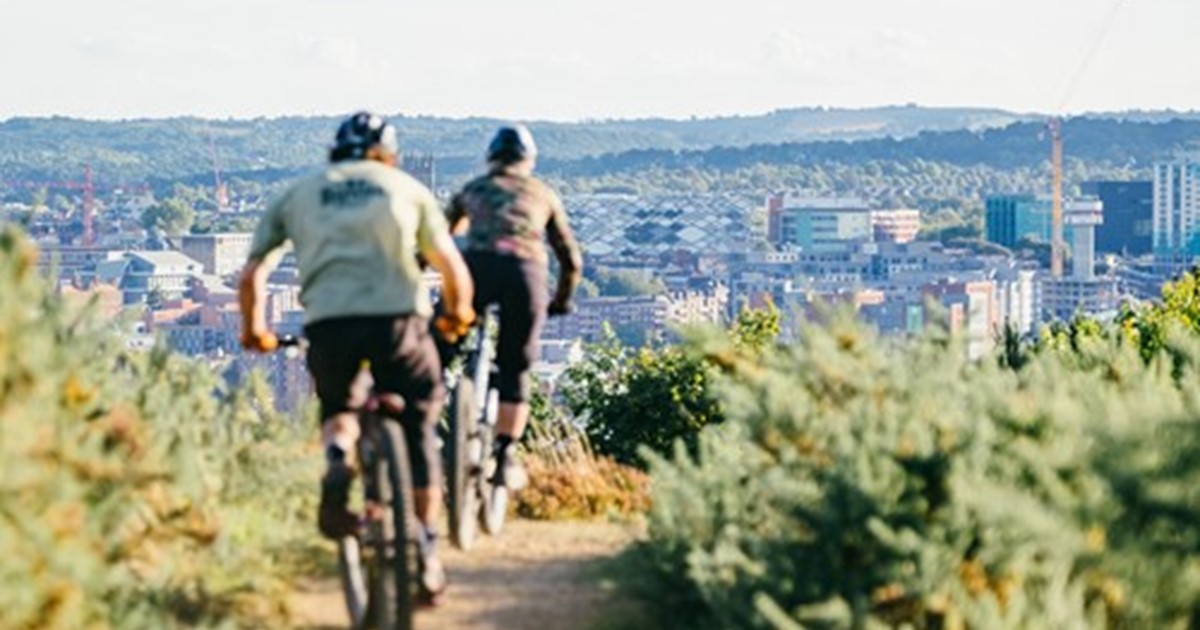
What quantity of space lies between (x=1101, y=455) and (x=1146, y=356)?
393 inches

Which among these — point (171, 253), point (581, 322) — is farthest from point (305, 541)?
point (171, 253)

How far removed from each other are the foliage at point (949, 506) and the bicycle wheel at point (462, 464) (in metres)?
1.86

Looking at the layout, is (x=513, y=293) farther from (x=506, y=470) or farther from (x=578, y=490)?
(x=578, y=490)

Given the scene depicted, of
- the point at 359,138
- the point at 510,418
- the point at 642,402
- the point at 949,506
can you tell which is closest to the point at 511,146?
the point at 510,418

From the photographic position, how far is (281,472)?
6.86 meters

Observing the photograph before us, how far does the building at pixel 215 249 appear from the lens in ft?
615

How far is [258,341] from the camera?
20.7 feet

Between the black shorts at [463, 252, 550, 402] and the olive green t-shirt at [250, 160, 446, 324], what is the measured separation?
1.50 metres

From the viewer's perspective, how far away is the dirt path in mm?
6273

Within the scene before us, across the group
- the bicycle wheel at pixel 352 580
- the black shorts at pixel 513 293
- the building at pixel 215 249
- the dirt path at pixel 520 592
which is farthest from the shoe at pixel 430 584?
the building at pixel 215 249

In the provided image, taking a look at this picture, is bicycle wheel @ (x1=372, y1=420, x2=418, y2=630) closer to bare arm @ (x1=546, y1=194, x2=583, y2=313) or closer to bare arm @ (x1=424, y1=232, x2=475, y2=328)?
bare arm @ (x1=424, y1=232, x2=475, y2=328)

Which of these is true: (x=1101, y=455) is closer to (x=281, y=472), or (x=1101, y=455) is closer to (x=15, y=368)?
(x=15, y=368)

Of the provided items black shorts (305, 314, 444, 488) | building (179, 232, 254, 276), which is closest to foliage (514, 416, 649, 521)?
black shorts (305, 314, 444, 488)

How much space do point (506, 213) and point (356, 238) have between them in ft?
5.36
